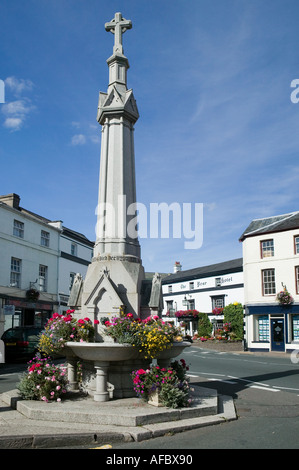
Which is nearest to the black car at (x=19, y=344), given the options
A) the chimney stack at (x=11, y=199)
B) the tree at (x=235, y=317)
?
the chimney stack at (x=11, y=199)

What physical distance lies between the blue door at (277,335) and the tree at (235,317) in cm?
677

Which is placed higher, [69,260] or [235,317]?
[69,260]

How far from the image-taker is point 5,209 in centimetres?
2833

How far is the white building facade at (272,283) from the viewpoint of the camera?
91.4ft

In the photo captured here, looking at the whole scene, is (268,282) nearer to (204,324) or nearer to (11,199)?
(204,324)

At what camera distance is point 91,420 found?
633 cm

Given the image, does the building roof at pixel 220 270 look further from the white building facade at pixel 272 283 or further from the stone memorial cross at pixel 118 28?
the stone memorial cross at pixel 118 28

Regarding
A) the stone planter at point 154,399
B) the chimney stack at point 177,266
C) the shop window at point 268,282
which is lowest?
the stone planter at point 154,399

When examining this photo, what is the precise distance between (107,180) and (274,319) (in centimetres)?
2303

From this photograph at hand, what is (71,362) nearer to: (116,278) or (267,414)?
(116,278)

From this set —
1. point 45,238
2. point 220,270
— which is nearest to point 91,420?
point 45,238

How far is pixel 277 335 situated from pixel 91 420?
81.6ft

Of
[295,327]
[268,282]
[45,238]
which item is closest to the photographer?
[295,327]

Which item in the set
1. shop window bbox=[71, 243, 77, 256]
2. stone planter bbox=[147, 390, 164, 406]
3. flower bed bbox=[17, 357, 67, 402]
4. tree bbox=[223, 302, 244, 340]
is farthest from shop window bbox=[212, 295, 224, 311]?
flower bed bbox=[17, 357, 67, 402]
